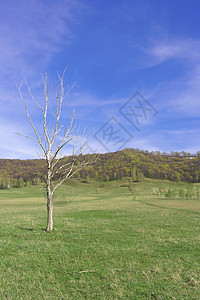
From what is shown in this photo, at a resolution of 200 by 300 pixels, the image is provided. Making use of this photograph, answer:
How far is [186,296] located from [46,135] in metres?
13.8

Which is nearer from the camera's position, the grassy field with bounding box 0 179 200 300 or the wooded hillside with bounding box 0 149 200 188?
the grassy field with bounding box 0 179 200 300

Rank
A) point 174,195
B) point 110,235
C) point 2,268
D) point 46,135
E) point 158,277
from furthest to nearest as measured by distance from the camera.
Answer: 1. point 174,195
2. point 46,135
3. point 110,235
4. point 2,268
5. point 158,277

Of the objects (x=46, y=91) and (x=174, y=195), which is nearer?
(x=46, y=91)

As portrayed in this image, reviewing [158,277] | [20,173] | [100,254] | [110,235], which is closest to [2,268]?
[100,254]

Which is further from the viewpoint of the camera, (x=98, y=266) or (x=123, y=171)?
(x=123, y=171)

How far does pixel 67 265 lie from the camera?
9312 millimetres

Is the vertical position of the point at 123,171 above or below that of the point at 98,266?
above

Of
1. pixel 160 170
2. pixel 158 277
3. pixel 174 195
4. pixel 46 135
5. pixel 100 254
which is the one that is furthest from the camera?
pixel 160 170

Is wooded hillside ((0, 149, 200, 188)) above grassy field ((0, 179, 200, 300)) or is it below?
above

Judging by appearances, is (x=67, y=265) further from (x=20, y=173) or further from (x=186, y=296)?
(x=20, y=173)

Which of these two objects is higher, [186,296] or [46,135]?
[46,135]

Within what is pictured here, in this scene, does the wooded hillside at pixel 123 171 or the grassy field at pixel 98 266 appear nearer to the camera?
the grassy field at pixel 98 266

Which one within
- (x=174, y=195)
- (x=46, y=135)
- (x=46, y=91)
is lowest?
(x=174, y=195)

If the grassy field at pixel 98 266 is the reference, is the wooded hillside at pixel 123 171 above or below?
above
